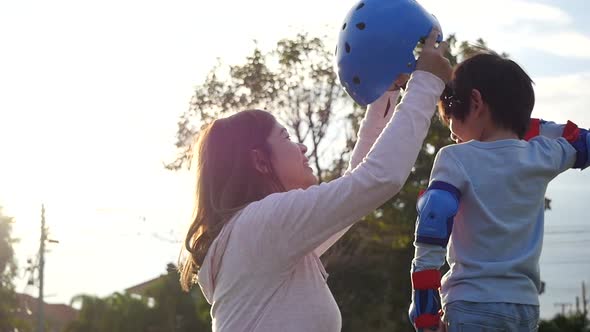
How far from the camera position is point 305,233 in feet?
11.7

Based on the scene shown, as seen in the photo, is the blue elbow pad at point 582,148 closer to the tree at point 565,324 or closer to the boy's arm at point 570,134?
the boy's arm at point 570,134

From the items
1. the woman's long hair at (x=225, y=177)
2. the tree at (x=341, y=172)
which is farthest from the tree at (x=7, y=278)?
the woman's long hair at (x=225, y=177)

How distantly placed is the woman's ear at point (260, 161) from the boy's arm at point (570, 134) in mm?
1022

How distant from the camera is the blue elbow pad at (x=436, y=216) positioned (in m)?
3.59

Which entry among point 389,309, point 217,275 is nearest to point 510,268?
point 217,275

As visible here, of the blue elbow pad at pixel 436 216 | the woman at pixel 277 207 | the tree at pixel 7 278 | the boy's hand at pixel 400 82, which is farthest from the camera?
the tree at pixel 7 278

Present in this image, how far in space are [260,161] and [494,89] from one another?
902 millimetres

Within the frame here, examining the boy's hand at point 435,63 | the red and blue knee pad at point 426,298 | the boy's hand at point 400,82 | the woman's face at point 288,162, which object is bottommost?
the red and blue knee pad at point 426,298

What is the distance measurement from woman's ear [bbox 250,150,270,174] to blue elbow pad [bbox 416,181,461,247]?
0.59 meters

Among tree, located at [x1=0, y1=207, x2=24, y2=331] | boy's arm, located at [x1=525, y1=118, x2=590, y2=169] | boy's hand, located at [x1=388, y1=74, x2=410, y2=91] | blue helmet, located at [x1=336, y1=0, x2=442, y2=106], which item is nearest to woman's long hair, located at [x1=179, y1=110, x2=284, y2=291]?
blue helmet, located at [x1=336, y1=0, x2=442, y2=106]

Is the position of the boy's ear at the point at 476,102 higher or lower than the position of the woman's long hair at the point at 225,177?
higher

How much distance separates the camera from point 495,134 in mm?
3887

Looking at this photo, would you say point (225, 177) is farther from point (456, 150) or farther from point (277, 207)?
point (456, 150)

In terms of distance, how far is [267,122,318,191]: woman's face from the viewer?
388 cm
